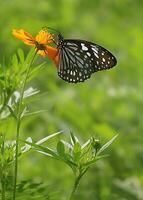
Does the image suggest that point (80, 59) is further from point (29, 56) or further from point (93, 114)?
point (93, 114)

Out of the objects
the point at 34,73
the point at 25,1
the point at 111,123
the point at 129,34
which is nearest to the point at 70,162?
the point at 34,73

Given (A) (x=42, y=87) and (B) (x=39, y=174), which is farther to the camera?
(A) (x=42, y=87)

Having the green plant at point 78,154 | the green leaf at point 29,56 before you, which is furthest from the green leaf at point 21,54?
the green plant at point 78,154

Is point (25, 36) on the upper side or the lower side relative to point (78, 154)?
upper

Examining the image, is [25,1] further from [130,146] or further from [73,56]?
[73,56]

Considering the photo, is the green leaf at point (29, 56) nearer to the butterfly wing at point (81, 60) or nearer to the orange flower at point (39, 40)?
the orange flower at point (39, 40)

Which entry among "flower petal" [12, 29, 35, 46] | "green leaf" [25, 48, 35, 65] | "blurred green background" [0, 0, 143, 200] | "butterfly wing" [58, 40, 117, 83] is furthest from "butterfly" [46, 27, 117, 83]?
"flower petal" [12, 29, 35, 46]

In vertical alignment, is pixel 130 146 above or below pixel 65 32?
below

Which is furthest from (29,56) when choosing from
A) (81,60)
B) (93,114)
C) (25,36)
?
(93,114)
